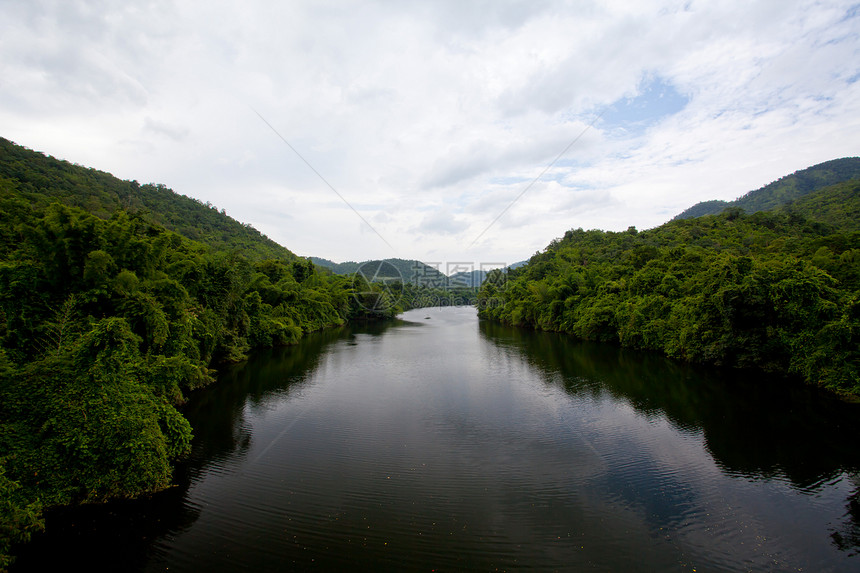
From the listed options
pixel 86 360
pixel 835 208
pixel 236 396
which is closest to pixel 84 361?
pixel 86 360

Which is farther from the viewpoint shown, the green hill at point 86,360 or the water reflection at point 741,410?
the water reflection at point 741,410

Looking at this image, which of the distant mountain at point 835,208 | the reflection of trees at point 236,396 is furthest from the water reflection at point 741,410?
the distant mountain at point 835,208

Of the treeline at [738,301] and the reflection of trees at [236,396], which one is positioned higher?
the treeline at [738,301]

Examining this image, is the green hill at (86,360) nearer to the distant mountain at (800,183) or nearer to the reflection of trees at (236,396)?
the reflection of trees at (236,396)

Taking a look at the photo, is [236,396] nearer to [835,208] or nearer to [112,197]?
[112,197]

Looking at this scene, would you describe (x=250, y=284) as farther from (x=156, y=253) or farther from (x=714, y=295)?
(x=714, y=295)

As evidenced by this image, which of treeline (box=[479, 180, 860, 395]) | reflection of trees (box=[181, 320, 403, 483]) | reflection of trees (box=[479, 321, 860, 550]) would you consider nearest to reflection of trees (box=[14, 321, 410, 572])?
reflection of trees (box=[181, 320, 403, 483])
